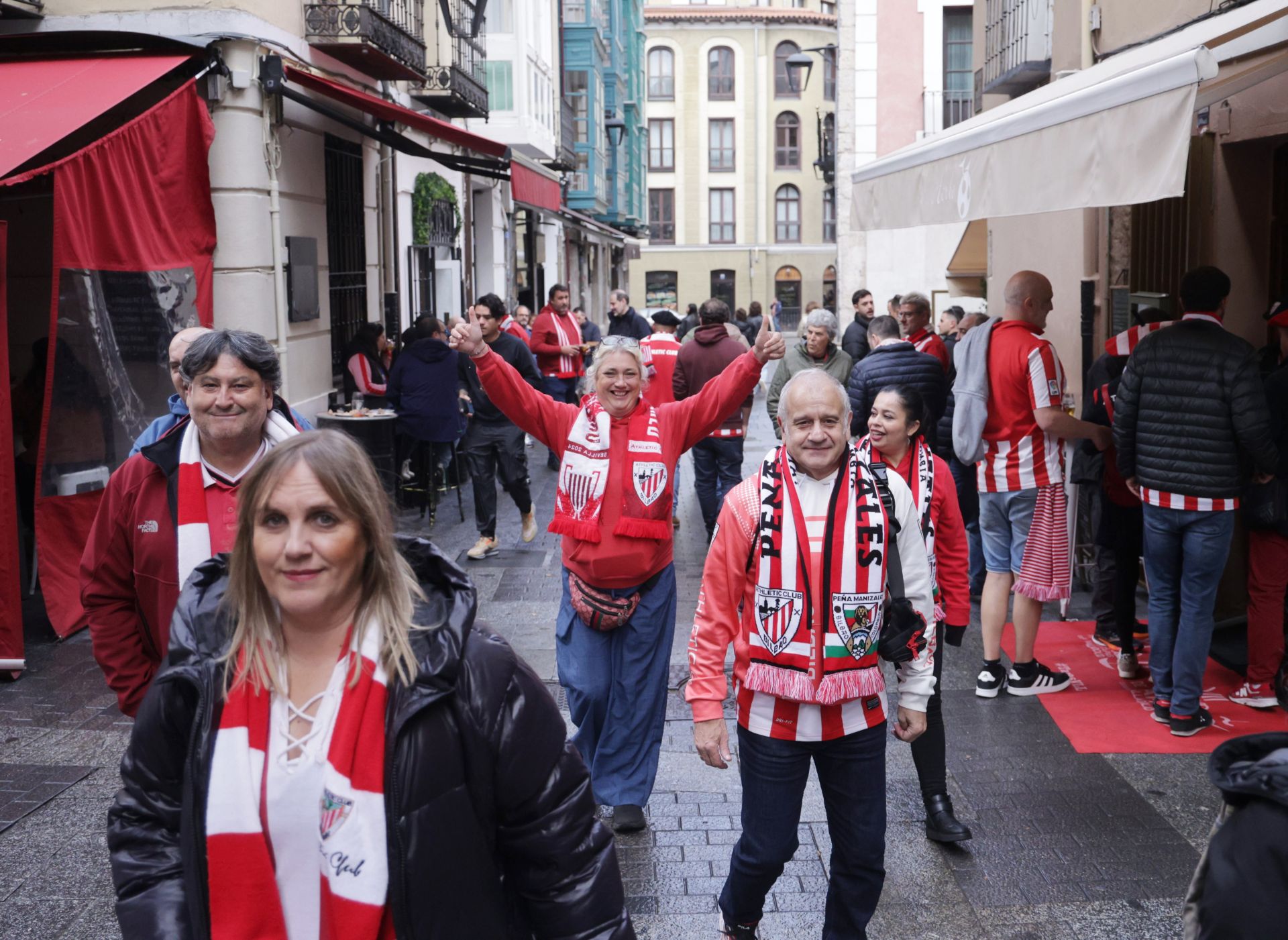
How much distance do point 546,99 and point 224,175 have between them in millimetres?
18182

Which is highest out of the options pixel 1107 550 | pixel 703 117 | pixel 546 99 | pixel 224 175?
pixel 703 117

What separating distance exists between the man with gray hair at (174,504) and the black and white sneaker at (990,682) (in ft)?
13.6

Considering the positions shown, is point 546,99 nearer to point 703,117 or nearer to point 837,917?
point 837,917

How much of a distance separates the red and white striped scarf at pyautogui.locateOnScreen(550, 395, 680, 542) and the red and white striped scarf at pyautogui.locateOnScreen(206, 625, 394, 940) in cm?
273

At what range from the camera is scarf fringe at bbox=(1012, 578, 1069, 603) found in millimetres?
6703

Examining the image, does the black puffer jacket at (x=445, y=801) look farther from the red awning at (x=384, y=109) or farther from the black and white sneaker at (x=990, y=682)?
the red awning at (x=384, y=109)

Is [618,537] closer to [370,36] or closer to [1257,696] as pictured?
[1257,696]

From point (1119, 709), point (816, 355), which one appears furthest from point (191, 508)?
point (816, 355)

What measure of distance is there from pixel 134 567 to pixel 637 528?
1838mm

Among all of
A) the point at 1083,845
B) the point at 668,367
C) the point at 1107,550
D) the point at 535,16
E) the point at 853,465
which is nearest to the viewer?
the point at 853,465

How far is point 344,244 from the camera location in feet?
46.0

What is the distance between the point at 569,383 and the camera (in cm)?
1533

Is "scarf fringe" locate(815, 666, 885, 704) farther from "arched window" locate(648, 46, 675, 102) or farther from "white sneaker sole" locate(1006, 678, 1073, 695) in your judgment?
"arched window" locate(648, 46, 675, 102)

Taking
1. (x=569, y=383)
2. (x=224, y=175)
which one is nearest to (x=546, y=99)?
(x=569, y=383)
